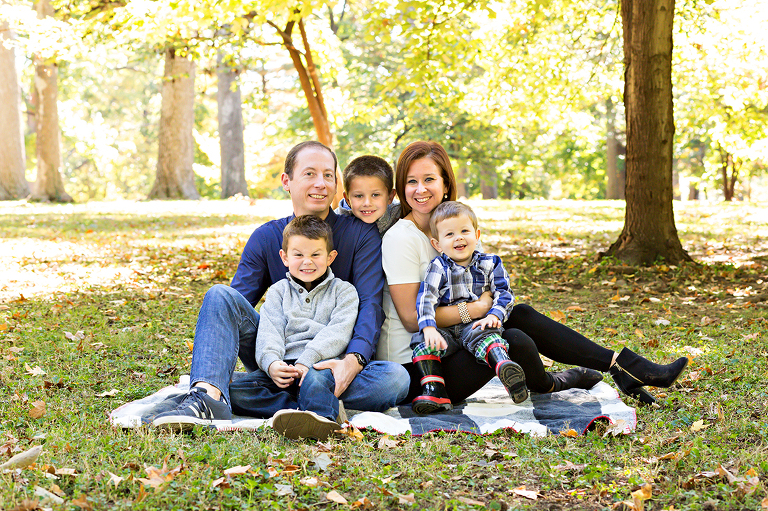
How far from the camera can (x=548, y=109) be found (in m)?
14.9

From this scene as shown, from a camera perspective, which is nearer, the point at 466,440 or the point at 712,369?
the point at 466,440

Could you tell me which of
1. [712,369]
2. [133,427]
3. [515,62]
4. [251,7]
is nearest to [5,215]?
[251,7]

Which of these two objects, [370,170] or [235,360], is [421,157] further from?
[235,360]

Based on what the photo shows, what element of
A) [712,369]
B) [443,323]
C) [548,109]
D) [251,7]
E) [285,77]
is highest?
[285,77]

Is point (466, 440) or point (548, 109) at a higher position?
point (548, 109)

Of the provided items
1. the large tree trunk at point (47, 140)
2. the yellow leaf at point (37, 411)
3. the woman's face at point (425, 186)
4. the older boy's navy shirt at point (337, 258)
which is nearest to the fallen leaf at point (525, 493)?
the older boy's navy shirt at point (337, 258)

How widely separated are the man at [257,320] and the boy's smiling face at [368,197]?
6 centimetres

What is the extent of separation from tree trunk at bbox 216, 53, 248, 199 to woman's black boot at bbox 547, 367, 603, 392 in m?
22.3

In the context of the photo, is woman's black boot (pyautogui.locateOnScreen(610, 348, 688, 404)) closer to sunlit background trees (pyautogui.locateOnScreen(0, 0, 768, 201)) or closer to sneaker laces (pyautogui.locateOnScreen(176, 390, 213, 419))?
sneaker laces (pyautogui.locateOnScreen(176, 390, 213, 419))

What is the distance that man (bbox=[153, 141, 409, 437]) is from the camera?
351 cm

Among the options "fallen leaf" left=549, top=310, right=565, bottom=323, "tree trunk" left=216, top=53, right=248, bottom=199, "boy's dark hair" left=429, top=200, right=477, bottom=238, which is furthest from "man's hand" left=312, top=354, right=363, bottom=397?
"tree trunk" left=216, top=53, right=248, bottom=199

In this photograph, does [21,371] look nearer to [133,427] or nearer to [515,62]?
[133,427]

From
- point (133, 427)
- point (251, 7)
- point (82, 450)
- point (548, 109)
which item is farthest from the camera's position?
point (548, 109)

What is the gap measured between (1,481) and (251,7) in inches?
339
